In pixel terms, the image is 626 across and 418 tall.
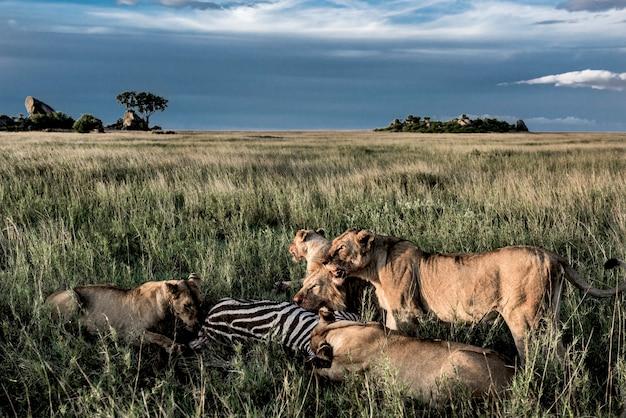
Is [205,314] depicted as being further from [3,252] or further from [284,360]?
[3,252]

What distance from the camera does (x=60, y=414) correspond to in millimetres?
3879

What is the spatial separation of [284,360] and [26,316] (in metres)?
2.60

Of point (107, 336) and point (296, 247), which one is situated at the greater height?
point (296, 247)

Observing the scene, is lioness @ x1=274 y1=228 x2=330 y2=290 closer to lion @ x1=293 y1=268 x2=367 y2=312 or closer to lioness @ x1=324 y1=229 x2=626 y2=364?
lion @ x1=293 y1=268 x2=367 y2=312

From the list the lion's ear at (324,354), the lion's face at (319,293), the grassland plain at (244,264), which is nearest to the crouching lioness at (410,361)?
the lion's ear at (324,354)

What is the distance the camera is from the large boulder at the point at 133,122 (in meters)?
98.9

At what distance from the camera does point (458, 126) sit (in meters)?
80.3

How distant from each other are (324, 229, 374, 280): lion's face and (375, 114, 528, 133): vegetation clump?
7585 cm

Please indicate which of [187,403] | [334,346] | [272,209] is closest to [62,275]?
[187,403]

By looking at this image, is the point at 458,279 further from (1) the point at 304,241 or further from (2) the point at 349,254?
(1) the point at 304,241

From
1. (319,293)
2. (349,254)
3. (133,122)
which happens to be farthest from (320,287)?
(133,122)

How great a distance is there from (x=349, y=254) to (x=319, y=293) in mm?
502

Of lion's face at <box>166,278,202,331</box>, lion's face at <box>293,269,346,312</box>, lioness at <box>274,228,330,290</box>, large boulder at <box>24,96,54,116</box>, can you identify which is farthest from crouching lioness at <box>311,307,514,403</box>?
large boulder at <box>24,96,54,116</box>

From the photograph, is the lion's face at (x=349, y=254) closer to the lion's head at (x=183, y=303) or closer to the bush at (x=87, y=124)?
the lion's head at (x=183, y=303)
